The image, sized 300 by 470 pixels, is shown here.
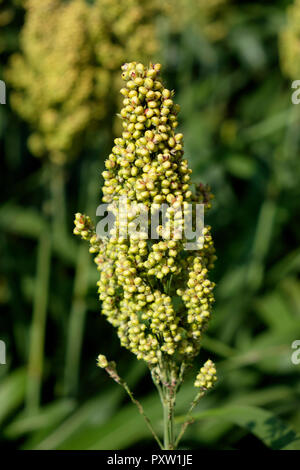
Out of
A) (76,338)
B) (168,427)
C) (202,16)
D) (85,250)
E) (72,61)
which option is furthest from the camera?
(202,16)

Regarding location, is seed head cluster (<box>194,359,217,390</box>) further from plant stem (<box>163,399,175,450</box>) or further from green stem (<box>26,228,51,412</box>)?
green stem (<box>26,228,51,412</box>)

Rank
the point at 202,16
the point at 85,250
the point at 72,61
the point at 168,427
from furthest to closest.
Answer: the point at 202,16, the point at 85,250, the point at 72,61, the point at 168,427

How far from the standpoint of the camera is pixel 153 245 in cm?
144

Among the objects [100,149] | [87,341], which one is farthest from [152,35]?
[87,341]

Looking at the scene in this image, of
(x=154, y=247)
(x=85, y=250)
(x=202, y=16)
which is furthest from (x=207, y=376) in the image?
(x=202, y=16)

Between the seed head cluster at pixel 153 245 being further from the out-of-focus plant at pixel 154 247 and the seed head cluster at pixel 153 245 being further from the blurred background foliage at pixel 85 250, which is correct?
the blurred background foliage at pixel 85 250

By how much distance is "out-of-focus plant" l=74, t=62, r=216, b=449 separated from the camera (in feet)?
4.55

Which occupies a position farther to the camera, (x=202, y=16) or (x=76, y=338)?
(x=202, y=16)

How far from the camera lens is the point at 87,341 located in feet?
13.0

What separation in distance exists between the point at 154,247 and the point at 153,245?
0.04ft

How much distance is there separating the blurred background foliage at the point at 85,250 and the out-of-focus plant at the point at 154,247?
2.53 ft

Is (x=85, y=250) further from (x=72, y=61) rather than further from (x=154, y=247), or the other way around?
(x=154, y=247)

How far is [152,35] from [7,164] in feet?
7.73

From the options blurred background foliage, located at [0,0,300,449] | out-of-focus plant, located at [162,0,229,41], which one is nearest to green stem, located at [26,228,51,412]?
blurred background foliage, located at [0,0,300,449]
